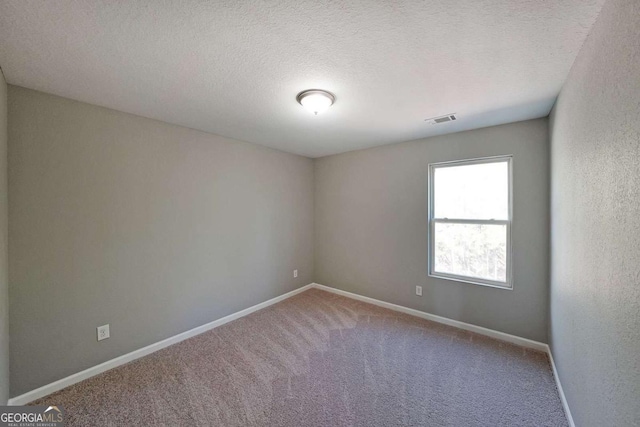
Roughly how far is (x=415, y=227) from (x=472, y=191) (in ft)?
2.67

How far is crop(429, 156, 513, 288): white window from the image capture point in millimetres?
2787

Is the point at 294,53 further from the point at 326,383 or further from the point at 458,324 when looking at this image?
the point at 458,324

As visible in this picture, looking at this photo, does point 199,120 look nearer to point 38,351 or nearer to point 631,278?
point 38,351

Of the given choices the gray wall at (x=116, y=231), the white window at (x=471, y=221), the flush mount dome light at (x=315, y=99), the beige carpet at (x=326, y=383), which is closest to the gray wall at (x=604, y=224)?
the beige carpet at (x=326, y=383)

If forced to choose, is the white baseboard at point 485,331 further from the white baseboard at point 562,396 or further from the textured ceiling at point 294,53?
the textured ceiling at point 294,53

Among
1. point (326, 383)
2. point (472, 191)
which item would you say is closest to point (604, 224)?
point (472, 191)

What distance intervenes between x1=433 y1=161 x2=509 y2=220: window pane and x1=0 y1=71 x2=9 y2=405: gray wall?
4.05 metres

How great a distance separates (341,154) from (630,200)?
3430 mm

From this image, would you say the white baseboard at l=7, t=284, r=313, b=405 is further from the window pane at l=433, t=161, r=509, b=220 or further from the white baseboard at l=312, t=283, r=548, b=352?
the window pane at l=433, t=161, r=509, b=220

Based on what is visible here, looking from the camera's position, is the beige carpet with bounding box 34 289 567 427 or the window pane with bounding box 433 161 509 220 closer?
the beige carpet with bounding box 34 289 567 427

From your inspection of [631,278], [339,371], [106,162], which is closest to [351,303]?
[339,371]

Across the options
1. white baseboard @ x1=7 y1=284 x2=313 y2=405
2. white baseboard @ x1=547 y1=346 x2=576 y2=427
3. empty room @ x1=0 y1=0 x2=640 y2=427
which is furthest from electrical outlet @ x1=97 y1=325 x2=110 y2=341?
white baseboard @ x1=547 y1=346 x2=576 y2=427

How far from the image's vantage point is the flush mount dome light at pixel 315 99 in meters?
1.98

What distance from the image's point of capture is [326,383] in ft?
6.84
